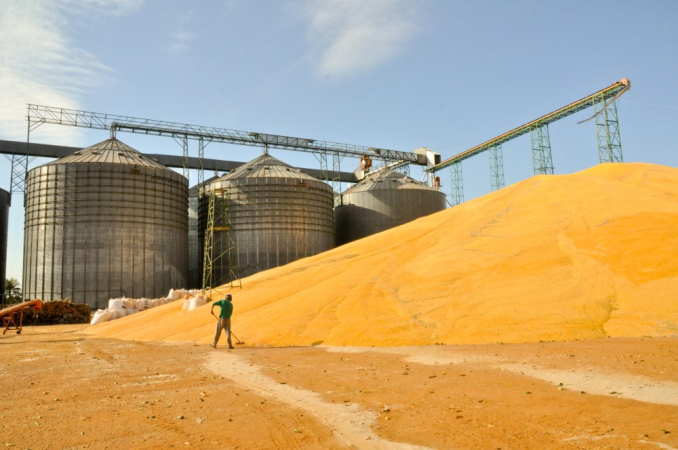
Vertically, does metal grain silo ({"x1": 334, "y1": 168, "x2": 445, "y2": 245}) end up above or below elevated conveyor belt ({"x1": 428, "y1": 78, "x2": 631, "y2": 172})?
below

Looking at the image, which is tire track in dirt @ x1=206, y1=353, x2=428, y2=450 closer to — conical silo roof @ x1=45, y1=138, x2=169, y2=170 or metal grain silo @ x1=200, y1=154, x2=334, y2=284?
metal grain silo @ x1=200, y1=154, x2=334, y2=284

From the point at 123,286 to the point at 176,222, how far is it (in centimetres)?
641

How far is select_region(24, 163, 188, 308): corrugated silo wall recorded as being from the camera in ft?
109

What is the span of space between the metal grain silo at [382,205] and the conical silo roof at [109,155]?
19091 millimetres

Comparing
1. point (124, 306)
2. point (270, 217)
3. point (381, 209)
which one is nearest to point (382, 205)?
point (381, 209)

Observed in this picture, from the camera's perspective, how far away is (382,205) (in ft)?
158

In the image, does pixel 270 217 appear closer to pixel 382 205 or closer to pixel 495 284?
pixel 382 205

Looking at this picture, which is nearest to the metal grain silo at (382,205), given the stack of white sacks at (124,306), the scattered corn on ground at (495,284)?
the stack of white sacks at (124,306)

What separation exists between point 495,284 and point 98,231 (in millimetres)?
28164

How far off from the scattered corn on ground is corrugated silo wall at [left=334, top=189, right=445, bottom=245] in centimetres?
2443

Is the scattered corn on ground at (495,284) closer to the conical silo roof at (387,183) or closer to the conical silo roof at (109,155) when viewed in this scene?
the conical silo roof at (109,155)

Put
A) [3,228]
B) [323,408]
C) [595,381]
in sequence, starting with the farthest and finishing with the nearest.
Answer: [3,228], [595,381], [323,408]

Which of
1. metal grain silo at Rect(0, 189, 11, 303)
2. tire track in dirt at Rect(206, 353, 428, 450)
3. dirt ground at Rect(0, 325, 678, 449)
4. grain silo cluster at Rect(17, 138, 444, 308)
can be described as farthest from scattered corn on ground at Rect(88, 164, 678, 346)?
metal grain silo at Rect(0, 189, 11, 303)

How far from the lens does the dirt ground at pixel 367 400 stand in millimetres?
5254
